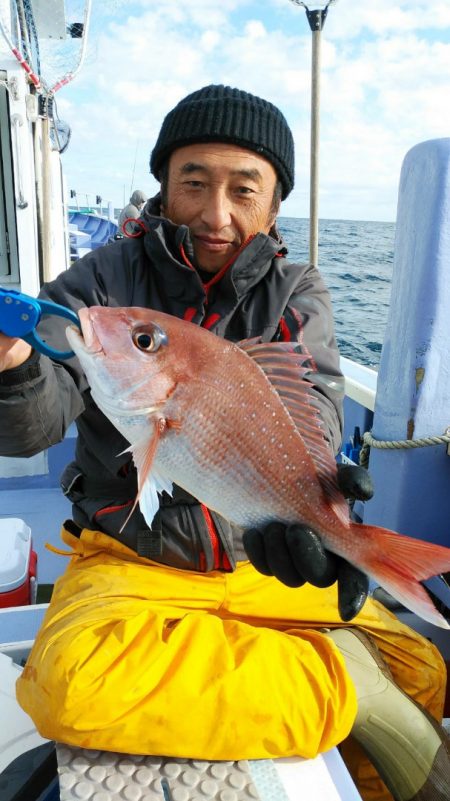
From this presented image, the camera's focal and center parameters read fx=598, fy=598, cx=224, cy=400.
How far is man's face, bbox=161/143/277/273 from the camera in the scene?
89.0 inches

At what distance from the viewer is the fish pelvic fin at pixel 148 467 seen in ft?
4.62

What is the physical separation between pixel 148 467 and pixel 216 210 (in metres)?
1.22

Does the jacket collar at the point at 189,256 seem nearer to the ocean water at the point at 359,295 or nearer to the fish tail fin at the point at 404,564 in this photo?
the fish tail fin at the point at 404,564

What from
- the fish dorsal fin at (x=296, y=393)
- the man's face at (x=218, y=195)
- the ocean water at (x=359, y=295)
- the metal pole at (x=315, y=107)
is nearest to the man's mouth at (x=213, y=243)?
the man's face at (x=218, y=195)

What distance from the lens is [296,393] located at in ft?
5.48

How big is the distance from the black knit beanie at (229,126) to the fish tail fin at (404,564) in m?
1.55

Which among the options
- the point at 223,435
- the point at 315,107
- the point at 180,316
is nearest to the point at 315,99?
the point at 315,107

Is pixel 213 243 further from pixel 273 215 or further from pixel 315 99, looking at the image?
pixel 315 99

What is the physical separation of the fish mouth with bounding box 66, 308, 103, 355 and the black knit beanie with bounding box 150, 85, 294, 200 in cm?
122

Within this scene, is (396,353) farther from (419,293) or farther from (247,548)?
(247,548)

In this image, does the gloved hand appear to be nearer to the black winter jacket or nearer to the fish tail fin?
the fish tail fin

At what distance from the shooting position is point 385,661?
218 cm

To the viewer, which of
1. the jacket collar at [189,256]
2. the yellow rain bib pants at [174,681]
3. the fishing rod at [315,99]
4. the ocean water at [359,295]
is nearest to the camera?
the yellow rain bib pants at [174,681]

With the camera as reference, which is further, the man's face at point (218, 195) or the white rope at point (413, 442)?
the white rope at point (413, 442)
